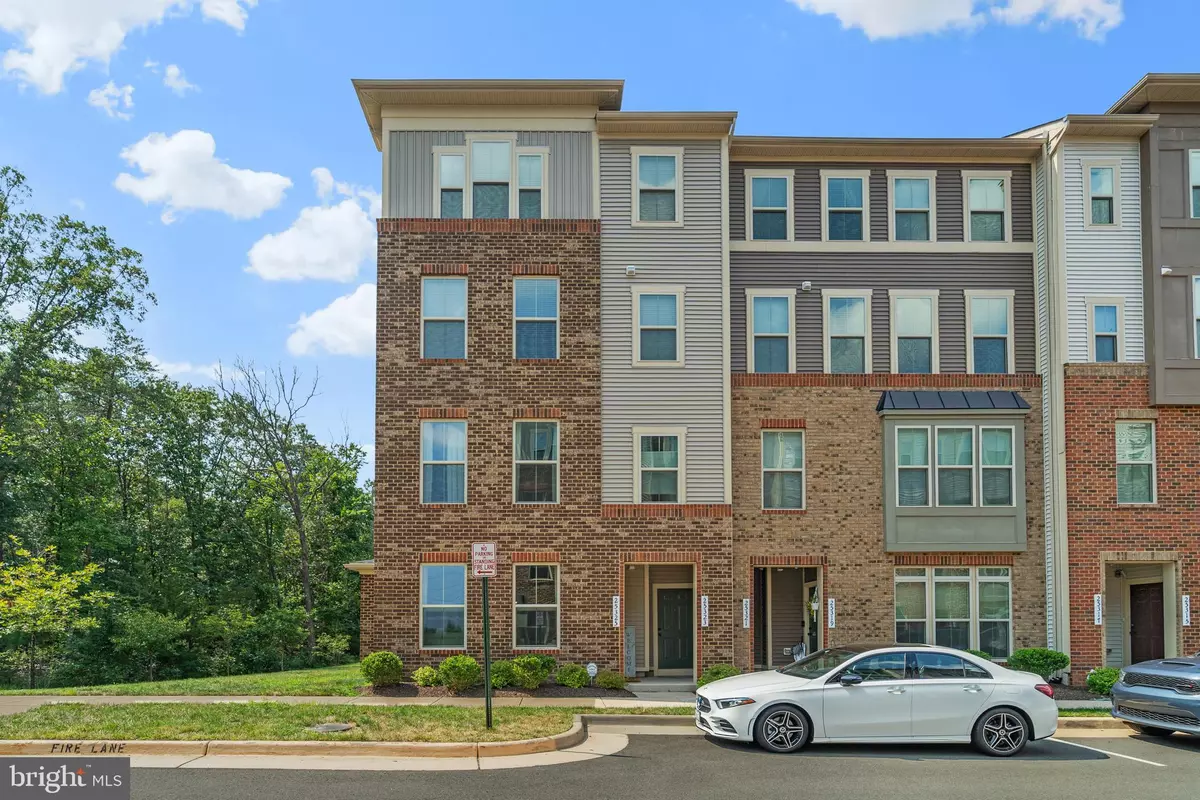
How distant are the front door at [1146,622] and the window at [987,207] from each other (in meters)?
8.03

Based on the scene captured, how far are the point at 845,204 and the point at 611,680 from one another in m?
10.8

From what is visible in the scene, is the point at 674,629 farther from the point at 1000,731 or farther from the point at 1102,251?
the point at 1102,251

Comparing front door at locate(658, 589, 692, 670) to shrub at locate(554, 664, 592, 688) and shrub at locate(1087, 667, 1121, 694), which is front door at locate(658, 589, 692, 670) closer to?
shrub at locate(554, 664, 592, 688)

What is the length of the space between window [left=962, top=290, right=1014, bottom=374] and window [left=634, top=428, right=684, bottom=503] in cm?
657

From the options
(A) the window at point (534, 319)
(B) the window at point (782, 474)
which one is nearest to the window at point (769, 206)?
(B) the window at point (782, 474)

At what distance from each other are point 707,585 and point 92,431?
24745 millimetres

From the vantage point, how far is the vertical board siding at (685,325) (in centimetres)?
2058

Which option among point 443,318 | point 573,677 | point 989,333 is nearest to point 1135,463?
point 989,333

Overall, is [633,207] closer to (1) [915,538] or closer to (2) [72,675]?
(1) [915,538]

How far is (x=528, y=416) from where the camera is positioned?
2053cm

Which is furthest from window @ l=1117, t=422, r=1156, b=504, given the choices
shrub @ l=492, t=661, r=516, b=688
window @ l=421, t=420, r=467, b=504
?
window @ l=421, t=420, r=467, b=504

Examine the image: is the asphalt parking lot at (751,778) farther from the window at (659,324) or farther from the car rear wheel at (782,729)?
the window at (659,324)

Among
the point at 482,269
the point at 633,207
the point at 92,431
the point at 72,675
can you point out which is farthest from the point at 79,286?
the point at 633,207

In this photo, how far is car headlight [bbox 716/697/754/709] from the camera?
43.5 feet
